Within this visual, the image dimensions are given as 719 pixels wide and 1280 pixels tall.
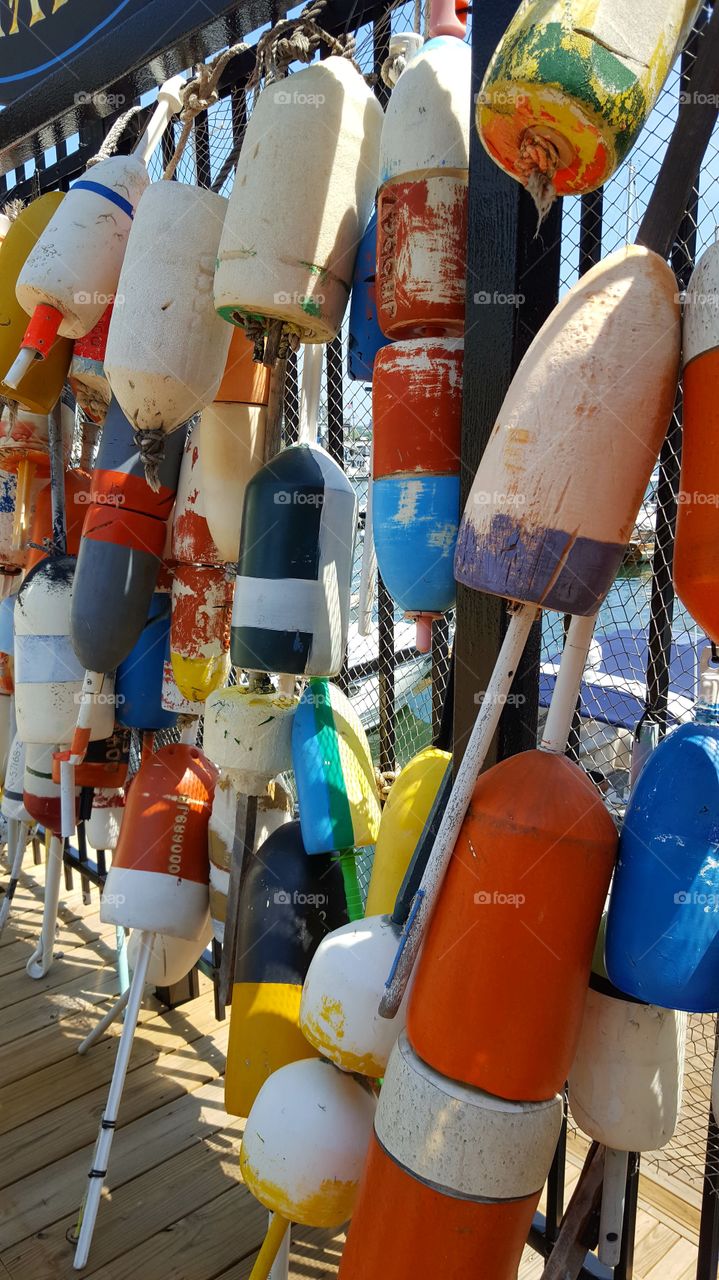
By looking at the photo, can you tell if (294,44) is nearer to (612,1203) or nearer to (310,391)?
(310,391)

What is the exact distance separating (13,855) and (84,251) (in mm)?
1361

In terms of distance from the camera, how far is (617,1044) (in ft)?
2.43

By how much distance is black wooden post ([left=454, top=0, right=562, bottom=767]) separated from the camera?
0.74m

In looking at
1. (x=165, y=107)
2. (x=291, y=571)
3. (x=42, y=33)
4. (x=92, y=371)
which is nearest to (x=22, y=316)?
(x=92, y=371)

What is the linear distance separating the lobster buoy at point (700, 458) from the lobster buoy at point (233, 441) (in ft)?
2.03

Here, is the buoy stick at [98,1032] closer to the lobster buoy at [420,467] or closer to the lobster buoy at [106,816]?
the lobster buoy at [106,816]

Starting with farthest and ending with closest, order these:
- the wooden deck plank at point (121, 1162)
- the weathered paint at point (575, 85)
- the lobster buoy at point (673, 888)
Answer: the wooden deck plank at point (121, 1162)
the lobster buoy at point (673, 888)
the weathered paint at point (575, 85)

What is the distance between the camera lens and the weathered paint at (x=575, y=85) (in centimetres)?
54

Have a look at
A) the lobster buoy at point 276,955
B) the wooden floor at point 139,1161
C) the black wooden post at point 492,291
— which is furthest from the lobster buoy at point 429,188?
the wooden floor at point 139,1161

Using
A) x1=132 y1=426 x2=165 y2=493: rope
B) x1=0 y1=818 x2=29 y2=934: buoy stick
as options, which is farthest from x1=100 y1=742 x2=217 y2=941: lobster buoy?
x1=0 y1=818 x2=29 y2=934: buoy stick

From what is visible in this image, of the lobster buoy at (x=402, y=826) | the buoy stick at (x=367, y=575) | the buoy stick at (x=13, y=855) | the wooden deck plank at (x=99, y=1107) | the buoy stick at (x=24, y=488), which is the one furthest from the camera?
the buoy stick at (x=13, y=855)

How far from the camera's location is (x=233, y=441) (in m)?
1.13

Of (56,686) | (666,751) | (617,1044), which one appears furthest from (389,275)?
(56,686)

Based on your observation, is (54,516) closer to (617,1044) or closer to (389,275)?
(389,275)
